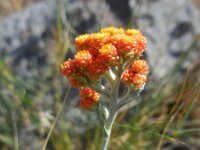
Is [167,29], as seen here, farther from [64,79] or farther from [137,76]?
[137,76]

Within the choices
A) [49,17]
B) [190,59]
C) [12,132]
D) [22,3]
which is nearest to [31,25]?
[49,17]

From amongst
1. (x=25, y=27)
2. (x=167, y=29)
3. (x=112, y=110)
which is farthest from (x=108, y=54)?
(x=25, y=27)

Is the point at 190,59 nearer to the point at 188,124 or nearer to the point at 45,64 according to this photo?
the point at 188,124

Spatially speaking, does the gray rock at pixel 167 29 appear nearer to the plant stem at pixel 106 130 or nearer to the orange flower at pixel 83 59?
the plant stem at pixel 106 130

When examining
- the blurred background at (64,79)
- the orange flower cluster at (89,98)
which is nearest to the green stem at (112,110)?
the orange flower cluster at (89,98)

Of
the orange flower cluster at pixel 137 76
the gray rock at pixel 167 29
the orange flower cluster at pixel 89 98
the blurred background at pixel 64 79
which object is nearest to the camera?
→ the orange flower cluster at pixel 137 76

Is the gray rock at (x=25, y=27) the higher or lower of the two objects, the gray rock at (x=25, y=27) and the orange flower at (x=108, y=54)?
the higher

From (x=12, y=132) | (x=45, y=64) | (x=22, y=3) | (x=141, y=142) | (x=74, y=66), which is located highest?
(x=22, y=3)
